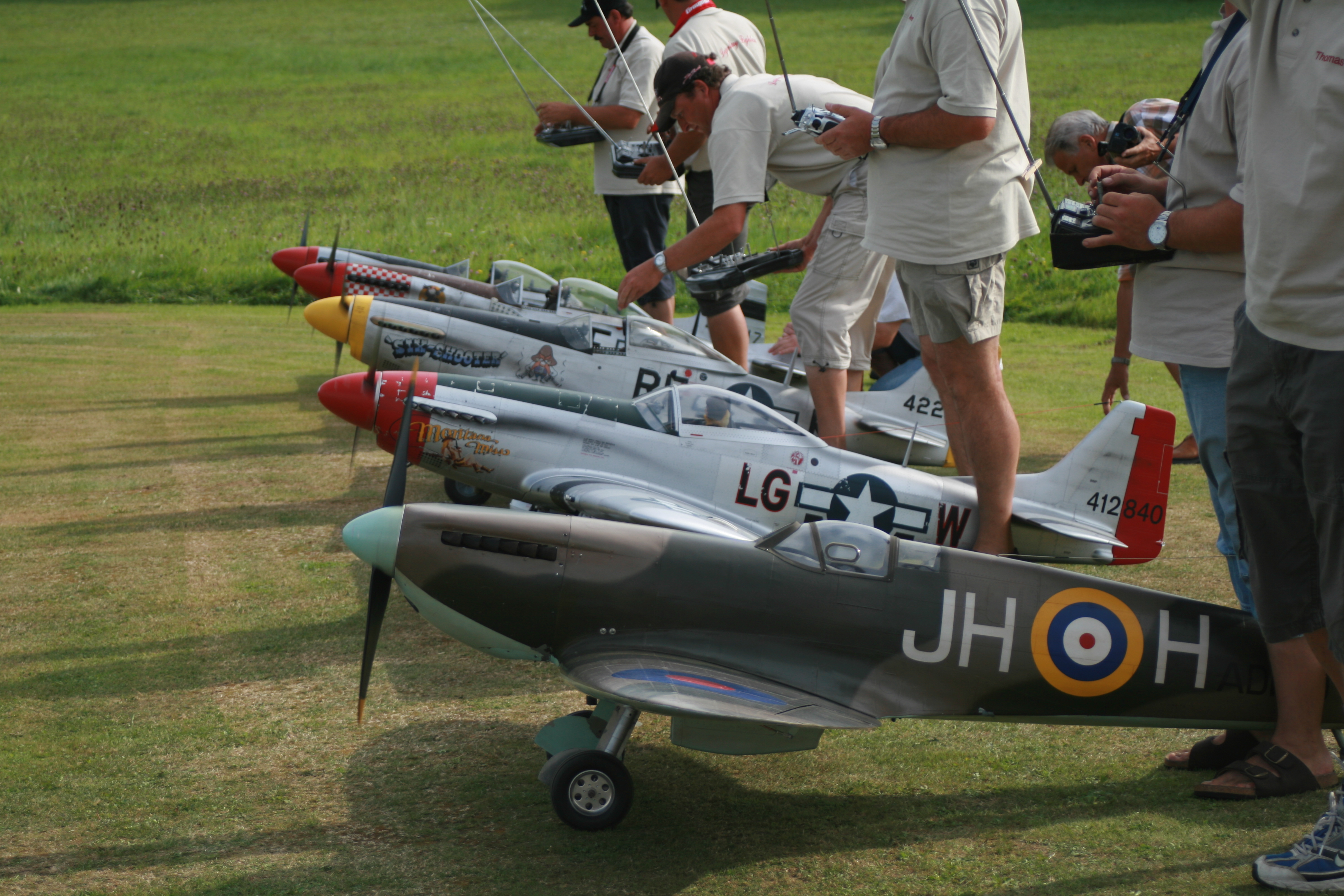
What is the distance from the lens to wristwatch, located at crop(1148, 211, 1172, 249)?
341 centimetres

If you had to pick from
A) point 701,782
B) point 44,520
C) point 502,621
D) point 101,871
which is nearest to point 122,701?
point 101,871

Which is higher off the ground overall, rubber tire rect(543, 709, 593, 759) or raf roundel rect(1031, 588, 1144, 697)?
raf roundel rect(1031, 588, 1144, 697)

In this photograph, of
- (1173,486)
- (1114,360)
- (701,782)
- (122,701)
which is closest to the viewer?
(701,782)

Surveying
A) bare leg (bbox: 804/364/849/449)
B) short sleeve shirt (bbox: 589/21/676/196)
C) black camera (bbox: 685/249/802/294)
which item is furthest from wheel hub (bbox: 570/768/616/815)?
short sleeve shirt (bbox: 589/21/676/196)

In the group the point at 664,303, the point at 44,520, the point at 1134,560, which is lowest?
the point at 44,520

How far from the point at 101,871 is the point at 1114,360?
623cm

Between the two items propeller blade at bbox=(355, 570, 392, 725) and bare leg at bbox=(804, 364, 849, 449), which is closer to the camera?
propeller blade at bbox=(355, 570, 392, 725)

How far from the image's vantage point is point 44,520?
20.7 ft

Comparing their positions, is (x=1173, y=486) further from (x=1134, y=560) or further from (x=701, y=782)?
(x=701, y=782)

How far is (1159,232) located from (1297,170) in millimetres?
988

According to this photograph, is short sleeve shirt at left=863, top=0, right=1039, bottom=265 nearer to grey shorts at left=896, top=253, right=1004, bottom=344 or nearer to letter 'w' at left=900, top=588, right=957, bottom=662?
grey shorts at left=896, top=253, right=1004, bottom=344

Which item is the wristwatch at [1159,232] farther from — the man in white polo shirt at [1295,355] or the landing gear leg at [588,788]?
the landing gear leg at [588,788]

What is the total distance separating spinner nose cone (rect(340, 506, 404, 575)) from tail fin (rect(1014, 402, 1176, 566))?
2838mm

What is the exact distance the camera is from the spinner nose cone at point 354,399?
595 cm
